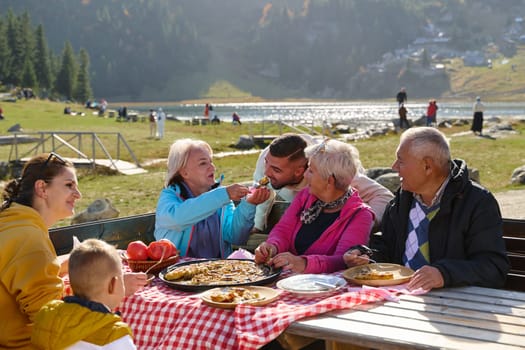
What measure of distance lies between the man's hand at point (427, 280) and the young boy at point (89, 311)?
1371 mm

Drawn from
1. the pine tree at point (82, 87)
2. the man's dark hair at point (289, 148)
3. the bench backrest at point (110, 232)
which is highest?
the pine tree at point (82, 87)

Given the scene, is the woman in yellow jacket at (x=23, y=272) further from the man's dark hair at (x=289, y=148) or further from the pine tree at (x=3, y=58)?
the pine tree at (x=3, y=58)

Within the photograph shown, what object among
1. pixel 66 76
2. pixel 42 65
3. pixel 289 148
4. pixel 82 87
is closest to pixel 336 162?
pixel 289 148

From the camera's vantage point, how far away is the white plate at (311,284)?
315cm

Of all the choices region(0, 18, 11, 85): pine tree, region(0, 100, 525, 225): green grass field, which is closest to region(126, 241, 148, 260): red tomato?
region(0, 100, 525, 225): green grass field

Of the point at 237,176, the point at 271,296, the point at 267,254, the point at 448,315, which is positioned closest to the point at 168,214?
the point at 267,254

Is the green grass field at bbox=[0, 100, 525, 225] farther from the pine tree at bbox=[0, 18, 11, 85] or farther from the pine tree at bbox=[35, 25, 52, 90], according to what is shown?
the pine tree at bbox=[35, 25, 52, 90]

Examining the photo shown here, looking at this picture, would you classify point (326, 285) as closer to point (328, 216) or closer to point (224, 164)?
point (328, 216)

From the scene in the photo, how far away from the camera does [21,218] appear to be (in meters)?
3.12

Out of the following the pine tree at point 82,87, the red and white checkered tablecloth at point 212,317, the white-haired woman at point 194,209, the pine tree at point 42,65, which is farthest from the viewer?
the pine tree at point 82,87

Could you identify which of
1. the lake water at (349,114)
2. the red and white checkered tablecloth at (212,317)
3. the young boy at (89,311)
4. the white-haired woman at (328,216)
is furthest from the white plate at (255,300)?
the lake water at (349,114)

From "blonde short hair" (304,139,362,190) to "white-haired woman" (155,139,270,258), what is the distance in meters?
0.53

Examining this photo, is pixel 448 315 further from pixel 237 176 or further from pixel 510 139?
pixel 510 139

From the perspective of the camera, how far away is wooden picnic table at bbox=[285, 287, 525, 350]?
8.05 feet
